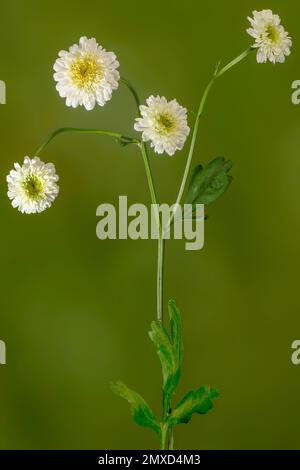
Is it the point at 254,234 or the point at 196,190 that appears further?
the point at 254,234

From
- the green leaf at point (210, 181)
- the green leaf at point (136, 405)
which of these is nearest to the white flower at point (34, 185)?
the green leaf at point (210, 181)

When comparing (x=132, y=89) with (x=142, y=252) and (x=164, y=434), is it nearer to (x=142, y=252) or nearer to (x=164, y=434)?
(x=142, y=252)

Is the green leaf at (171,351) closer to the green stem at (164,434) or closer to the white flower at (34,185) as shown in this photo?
the green stem at (164,434)

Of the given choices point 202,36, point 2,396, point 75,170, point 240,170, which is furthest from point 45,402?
point 202,36

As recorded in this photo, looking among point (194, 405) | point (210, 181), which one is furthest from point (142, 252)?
point (194, 405)

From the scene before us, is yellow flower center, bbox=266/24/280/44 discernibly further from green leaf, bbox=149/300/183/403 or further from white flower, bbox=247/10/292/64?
green leaf, bbox=149/300/183/403
